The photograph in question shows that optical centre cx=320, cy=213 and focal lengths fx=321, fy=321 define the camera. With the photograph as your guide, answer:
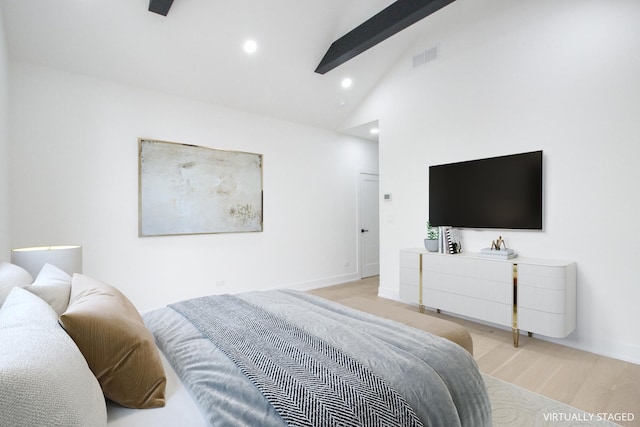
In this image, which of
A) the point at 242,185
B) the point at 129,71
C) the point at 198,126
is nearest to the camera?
the point at 129,71

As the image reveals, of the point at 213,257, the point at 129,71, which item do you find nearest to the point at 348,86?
the point at 129,71

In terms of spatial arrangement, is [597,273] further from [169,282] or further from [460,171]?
[169,282]

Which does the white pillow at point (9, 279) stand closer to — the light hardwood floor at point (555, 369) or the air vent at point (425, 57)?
the light hardwood floor at point (555, 369)

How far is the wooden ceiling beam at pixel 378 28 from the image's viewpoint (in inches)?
122

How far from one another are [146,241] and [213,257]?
0.83 metres

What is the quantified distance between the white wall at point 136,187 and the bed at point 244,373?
2324 millimetres

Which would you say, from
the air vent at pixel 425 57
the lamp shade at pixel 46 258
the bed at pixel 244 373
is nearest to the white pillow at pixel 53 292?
the bed at pixel 244 373

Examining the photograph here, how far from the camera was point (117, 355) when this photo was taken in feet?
3.49

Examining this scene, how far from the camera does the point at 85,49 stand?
313cm

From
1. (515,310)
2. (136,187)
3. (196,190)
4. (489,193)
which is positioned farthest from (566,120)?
(136,187)

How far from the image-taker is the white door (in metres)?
5.92

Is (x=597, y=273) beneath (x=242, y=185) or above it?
beneath

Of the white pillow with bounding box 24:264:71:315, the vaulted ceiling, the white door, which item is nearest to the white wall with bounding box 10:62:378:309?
the vaulted ceiling

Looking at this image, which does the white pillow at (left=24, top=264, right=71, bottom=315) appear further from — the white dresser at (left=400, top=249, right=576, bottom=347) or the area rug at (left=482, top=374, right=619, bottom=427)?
the white dresser at (left=400, top=249, right=576, bottom=347)
